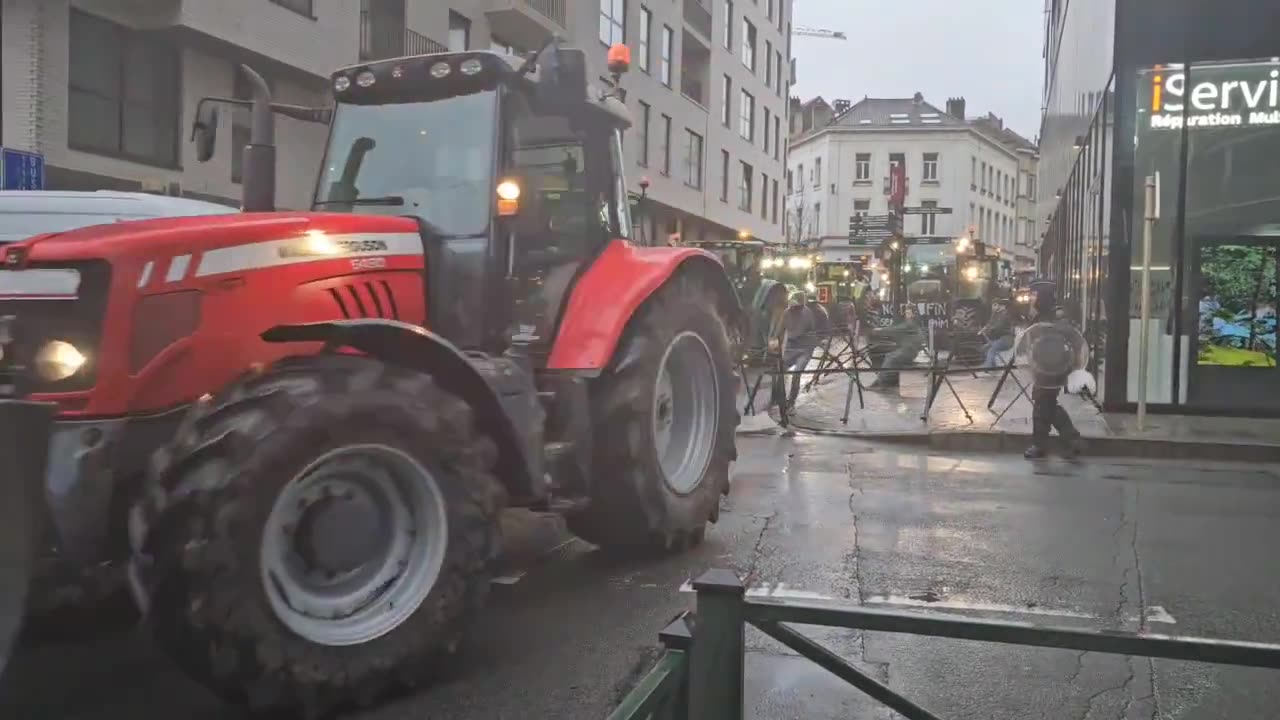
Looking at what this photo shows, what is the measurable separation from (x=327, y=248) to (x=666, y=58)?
1134 inches

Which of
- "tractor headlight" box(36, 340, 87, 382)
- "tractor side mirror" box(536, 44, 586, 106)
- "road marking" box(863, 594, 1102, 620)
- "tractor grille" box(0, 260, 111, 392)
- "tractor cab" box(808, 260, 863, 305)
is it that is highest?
"tractor cab" box(808, 260, 863, 305)

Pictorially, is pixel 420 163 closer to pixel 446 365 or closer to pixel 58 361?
pixel 446 365

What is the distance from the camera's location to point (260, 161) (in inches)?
208

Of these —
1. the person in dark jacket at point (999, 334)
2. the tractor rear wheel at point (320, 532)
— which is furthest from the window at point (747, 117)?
the tractor rear wheel at point (320, 532)

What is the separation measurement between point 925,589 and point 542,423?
7.62 ft

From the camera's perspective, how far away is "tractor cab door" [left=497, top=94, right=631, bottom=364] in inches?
212

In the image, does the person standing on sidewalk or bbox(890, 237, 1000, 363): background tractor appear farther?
bbox(890, 237, 1000, 363): background tractor

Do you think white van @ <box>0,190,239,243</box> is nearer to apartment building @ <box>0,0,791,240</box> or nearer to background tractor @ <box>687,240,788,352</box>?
apartment building @ <box>0,0,791,240</box>

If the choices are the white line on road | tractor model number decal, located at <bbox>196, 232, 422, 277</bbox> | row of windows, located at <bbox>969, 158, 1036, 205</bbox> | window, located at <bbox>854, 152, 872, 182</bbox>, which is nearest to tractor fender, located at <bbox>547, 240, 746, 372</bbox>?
tractor model number decal, located at <bbox>196, 232, 422, 277</bbox>

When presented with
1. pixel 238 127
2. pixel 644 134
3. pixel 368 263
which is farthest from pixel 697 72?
pixel 368 263

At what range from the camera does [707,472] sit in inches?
264

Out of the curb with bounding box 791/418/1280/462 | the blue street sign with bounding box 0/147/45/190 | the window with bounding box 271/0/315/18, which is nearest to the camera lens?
the curb with bounding box 791/418/1280/462

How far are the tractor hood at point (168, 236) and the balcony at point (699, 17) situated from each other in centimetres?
3116

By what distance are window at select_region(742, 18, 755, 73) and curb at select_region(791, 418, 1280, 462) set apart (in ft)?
102
